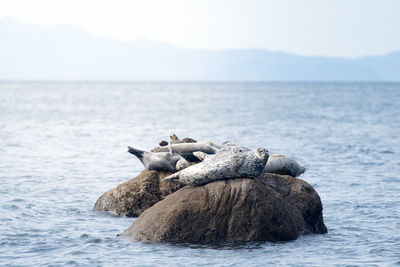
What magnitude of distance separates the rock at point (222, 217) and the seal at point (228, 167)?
0.15m

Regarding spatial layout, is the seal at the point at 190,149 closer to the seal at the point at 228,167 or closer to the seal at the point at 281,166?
the seal at the point at 281,166

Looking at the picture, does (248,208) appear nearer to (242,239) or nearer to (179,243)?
(242,239)

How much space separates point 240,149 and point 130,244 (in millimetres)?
2829

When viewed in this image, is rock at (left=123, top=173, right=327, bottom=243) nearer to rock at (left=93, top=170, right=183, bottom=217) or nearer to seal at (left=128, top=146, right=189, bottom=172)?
seal at (left=128, top=146, right=189, bottom=172)

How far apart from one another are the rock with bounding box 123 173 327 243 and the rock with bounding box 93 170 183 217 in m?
2.11

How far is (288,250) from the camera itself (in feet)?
35.4

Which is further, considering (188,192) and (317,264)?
(188,192)

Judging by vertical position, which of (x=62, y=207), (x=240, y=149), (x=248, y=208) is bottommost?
(x=62, y=207)

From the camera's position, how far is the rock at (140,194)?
13.7 meters

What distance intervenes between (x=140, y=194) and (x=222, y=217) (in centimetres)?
313

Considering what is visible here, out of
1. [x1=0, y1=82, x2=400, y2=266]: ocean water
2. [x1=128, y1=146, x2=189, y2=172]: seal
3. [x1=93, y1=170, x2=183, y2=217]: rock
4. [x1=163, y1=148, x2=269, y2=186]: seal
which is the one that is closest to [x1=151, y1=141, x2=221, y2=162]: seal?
[x1=128, y1=146, x2=189, y2=172]: seal

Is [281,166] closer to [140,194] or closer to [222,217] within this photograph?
[222,217]

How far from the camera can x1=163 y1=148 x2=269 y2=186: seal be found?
37.6 feet

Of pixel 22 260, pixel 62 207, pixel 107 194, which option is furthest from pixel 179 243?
pixel 62 207
